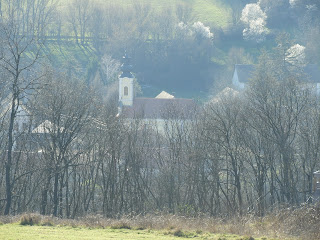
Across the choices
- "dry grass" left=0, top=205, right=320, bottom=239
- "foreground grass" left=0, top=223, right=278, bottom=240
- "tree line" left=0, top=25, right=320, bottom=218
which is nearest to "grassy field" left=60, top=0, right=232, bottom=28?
"tree line" left=0, top=25, right=320, bottom=218

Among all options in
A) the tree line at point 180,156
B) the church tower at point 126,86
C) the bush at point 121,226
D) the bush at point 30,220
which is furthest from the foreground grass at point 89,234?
the church tower at point 126,86

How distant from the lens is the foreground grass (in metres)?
13.2

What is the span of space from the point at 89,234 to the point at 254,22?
8384 cm

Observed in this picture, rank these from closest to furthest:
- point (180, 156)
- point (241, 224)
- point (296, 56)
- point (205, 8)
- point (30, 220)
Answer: point (241, 224) < point (30, 220) < point (180, 156) < point (296, 56) < point (205, 8)

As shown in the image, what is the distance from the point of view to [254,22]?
94.4 metres

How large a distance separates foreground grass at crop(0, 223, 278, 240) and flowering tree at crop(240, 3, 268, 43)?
8234cm

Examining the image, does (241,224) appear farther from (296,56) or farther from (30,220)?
(296,56)

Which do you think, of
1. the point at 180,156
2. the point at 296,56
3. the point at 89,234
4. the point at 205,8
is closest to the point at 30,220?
the point at 89,234

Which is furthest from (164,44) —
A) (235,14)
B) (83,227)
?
(83,227)

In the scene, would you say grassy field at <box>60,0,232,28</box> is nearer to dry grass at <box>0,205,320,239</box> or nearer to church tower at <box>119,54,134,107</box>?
church tower at <box>119,54,134,107</box>

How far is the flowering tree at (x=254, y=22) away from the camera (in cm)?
9469

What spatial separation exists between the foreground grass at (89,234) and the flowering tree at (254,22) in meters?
82.3

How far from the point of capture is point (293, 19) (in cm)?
9806

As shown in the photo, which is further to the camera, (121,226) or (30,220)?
(30,220)
